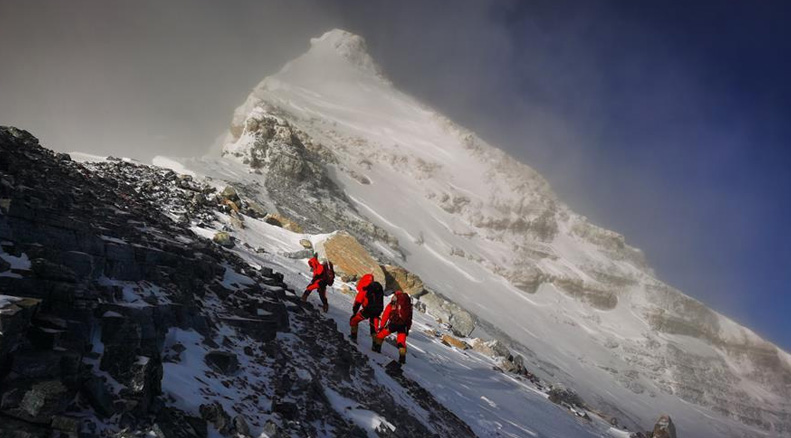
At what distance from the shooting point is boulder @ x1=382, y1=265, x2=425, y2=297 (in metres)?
22.3

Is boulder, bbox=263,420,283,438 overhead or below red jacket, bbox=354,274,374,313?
below

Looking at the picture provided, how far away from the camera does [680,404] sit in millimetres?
45938

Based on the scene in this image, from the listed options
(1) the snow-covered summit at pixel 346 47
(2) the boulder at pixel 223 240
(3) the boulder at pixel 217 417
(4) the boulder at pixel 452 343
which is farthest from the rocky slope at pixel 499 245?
(3) the boulder at pixel 217 417

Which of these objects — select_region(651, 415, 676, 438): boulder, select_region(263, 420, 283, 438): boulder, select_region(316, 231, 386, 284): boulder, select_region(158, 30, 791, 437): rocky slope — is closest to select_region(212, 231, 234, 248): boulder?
select_region(316, 231, 386, 284): boulder

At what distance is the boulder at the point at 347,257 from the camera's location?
19734mm

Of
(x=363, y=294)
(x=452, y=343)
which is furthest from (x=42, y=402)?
(x=452, y=343)

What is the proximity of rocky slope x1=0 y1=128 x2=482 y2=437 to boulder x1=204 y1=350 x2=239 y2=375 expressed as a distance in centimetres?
1

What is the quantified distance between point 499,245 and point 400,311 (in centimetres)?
4582

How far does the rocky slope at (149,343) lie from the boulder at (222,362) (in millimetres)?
13

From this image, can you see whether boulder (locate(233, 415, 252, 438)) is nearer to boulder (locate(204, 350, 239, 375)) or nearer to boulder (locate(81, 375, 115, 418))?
boulder (locate(204, 350, 239, 375))

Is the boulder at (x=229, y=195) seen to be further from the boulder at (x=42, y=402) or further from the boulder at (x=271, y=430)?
the boulder at (x=42, y=402)

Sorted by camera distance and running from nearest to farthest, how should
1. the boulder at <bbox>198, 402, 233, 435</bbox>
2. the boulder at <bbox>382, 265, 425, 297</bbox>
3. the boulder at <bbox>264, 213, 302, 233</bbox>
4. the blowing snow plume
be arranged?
the boulder at <bbox>198, 402, 233, 435</bbox> < the blowing snow plume < the boulder at <bbox>264, 213, 302, 233</bbox> < the boulder at <bbox>382, 265, 425, 297</bbox>

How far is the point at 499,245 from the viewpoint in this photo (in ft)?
179

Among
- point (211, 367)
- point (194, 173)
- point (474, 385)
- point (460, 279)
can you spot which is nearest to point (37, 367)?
point (211, 367)
